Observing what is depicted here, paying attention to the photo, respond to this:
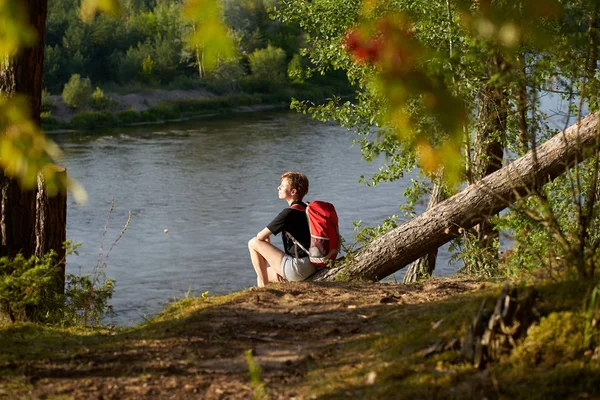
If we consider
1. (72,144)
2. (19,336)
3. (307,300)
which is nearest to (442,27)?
(307,300)

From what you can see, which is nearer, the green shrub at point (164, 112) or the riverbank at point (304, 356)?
the riverbank at point (304, 356)

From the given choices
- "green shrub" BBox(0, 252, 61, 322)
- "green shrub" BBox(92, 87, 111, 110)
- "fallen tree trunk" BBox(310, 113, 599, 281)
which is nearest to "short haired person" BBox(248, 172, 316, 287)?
"fallen tree trunk" BBox(310, 113, 599, 281)

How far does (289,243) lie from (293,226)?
17cm

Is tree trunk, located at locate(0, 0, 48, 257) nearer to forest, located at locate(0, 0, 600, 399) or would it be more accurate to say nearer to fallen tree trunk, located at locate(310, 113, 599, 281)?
Answer: forest, located at locate(0, 0, 600, 399)

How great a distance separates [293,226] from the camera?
7285 millimetres

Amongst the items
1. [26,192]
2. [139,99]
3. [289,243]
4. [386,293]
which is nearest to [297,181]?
[289,243]

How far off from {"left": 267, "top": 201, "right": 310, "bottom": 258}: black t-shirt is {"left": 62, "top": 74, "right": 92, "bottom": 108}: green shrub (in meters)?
32.8

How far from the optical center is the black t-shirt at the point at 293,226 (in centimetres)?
723

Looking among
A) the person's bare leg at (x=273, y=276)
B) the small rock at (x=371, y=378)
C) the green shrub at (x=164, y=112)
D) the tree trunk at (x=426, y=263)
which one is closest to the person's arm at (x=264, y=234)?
the person's bare leg at (x=273, y=276)

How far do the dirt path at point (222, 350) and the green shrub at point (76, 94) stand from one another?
34.4m

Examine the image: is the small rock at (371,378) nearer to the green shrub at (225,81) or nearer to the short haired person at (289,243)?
the short haired person at (289,243)

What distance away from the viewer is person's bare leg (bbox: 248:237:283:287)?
24.0 ft

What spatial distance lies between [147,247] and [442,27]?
1065 cm

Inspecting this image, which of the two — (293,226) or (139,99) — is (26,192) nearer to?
(293,226)
